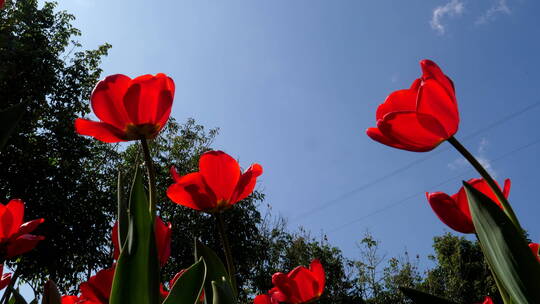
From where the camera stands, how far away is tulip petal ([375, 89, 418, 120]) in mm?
852

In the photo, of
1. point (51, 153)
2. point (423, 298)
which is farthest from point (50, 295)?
point (51, 153)

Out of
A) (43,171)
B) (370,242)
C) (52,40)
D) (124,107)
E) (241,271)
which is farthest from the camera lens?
(370,242)

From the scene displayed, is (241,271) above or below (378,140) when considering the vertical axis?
above

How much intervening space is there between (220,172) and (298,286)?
58 centimetres

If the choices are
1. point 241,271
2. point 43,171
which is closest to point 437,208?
point 43,171

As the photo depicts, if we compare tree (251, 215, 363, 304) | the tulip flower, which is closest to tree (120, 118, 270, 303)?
tree (251, 215, 363, 304)

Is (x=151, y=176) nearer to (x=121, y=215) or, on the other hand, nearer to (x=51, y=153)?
(x=121, y=215)

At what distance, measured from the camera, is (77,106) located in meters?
13.6

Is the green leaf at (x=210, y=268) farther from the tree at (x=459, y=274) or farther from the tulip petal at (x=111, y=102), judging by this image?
the tree at (x=459, y=274)

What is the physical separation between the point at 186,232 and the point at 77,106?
5690 mm

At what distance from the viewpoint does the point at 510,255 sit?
1.92 feet

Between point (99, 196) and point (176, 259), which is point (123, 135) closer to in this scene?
point (99, 196)

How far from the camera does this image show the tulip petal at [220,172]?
3.53 feet

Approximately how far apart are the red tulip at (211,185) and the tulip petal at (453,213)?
455mm
